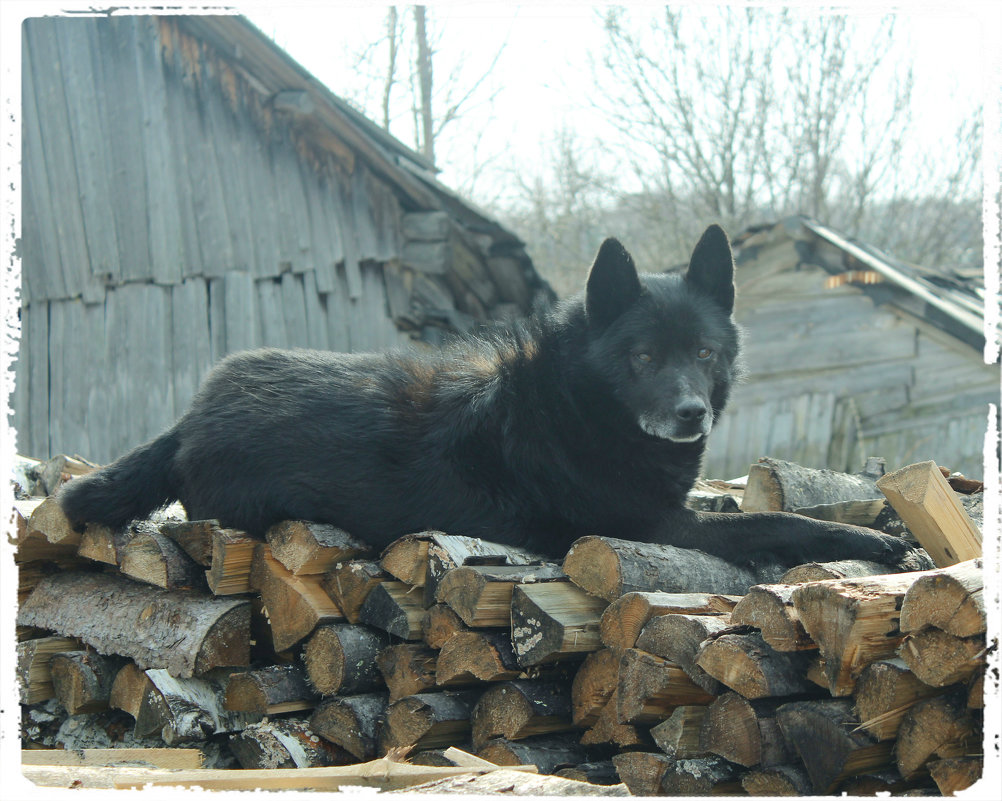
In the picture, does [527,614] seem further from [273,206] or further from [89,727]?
[273,206]

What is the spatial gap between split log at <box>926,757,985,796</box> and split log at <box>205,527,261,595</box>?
2.44 meters

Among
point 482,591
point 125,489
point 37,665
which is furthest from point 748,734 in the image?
point 37,665

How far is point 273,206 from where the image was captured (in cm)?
850

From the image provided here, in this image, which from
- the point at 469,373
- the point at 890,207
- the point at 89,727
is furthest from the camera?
the point at 890,207

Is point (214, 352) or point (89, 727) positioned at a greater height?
point (214, 352)

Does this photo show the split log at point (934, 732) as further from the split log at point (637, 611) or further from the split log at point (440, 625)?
the split log at point (440, 625)

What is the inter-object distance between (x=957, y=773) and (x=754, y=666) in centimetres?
52

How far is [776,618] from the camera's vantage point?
97.6 inches

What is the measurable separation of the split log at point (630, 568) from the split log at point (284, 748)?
3.46 ft

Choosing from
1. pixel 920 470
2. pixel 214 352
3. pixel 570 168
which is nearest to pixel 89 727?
pixel 920 470

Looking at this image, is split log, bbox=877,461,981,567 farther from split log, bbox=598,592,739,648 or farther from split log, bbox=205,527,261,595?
split log, bbox=205,527,261,595

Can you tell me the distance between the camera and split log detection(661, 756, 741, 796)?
8.28ft

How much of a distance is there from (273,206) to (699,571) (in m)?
6.40

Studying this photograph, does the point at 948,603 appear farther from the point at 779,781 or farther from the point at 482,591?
the point at 482,591
